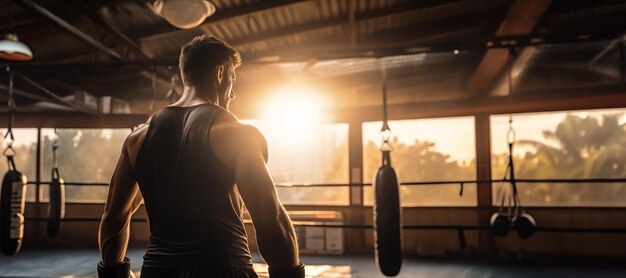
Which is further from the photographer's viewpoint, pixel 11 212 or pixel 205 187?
pixel 11 212

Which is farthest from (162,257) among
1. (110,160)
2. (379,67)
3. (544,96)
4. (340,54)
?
(110,160)

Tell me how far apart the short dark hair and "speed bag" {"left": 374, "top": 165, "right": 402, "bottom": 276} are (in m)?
2.13

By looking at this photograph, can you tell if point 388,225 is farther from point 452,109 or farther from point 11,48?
point 452,109

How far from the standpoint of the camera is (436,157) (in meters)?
6.22

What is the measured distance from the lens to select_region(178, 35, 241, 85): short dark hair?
1079 mm

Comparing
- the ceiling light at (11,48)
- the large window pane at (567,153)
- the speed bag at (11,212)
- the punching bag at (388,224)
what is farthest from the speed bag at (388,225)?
the large window pane at (567,153)

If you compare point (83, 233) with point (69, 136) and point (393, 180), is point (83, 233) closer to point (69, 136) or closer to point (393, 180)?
point (69, 136)

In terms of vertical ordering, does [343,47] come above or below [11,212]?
above

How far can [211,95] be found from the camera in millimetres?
1107

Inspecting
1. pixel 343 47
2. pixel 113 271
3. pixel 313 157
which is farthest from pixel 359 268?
pixel 113 271

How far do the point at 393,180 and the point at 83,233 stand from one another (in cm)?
548

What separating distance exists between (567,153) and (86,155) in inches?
249

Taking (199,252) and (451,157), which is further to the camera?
(451,157)

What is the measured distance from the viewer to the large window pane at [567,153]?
18.2 feet
